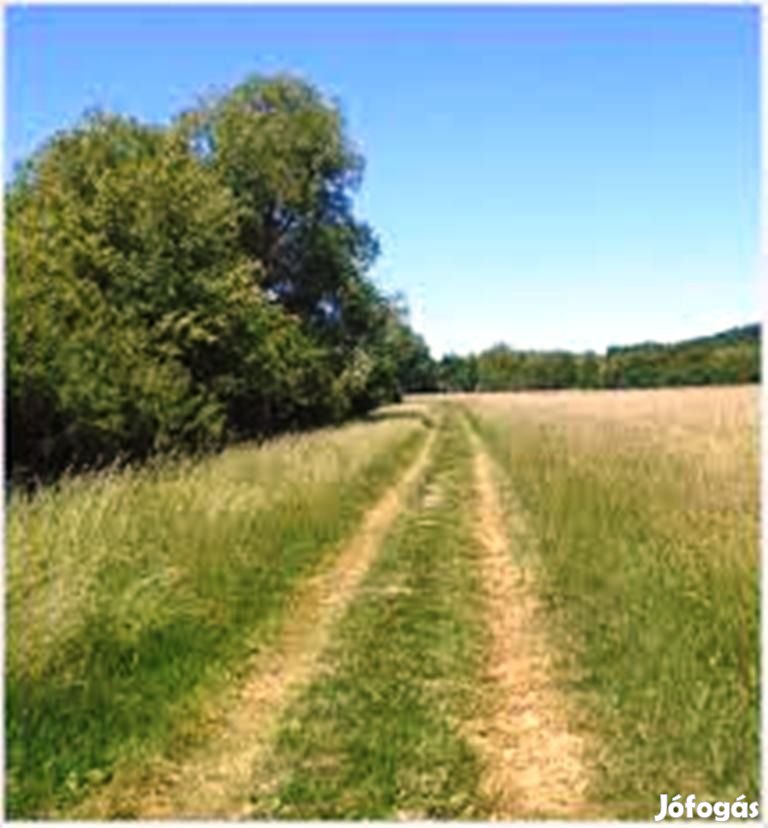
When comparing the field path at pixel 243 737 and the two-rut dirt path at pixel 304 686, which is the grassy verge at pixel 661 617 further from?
the field path at pixel 243 737

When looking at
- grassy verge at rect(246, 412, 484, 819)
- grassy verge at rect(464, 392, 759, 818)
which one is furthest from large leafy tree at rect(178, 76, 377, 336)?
grassy verge at rect(246, 412, 484, 819)

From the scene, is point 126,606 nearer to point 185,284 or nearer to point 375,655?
point 375,655

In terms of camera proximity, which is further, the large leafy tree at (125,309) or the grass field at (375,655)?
the large leafy tree at (125,309)

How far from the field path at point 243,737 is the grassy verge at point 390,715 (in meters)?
0.12

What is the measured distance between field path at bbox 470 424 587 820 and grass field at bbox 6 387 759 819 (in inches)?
0.9

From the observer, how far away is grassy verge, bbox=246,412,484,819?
7820mm

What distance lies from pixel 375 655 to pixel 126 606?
1678 millimetres

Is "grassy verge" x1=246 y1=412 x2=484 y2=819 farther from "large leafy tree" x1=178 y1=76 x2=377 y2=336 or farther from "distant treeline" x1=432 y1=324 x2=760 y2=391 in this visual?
"distant treeline" x1=432 y1=324 x2=760 y2=391

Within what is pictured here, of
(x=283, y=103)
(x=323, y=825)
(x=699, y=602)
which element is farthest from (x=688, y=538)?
(x=283, y=103)

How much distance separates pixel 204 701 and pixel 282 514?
24.8ft

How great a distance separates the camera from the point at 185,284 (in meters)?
29.3

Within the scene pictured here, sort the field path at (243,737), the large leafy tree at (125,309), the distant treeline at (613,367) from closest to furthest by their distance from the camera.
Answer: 1. the field path at (243,737)
2. the large leafy tree at (125,309)
3. the distant treeline at (613,367)

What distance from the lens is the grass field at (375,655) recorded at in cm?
797

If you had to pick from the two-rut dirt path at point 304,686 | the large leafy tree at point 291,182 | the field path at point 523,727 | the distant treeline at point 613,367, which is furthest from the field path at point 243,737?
the distant treeline at point 613,367
